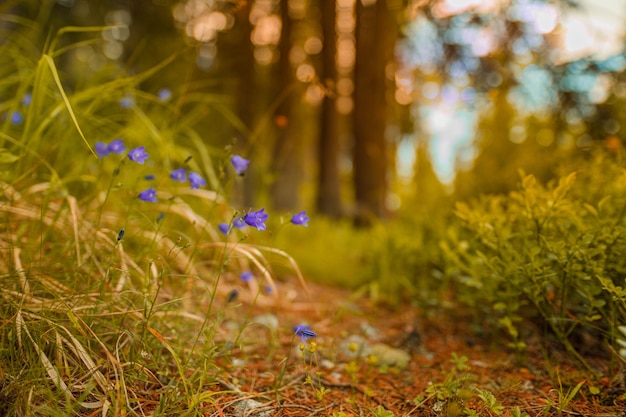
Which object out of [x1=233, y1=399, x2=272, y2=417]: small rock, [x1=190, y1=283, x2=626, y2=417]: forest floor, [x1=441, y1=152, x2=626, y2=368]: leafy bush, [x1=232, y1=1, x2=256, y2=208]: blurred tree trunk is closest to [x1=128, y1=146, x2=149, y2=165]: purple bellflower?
[x1=190, y1=283, x2=626, y2=417]: forest floor

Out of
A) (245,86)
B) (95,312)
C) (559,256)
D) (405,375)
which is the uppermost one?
(245,86)

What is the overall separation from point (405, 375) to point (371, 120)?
4205 millimetres

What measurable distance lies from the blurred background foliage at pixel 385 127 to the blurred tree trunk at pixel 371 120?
0.06 ft

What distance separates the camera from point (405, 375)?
203 cm

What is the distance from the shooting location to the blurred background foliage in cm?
208

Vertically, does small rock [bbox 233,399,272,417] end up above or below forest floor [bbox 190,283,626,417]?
below

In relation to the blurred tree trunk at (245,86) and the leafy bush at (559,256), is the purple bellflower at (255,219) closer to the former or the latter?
the leafy bush at (559,256)

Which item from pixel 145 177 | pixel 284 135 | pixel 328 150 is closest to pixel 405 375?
pixel 145 177

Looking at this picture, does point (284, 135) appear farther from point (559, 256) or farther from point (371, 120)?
point (559, 256)

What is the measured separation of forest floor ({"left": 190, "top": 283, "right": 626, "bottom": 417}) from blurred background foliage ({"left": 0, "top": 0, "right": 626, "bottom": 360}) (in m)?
0.15

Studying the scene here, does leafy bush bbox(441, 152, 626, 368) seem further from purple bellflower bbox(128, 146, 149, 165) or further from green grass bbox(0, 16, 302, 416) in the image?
purple bellflower bbox(128, 146, 149, 165)

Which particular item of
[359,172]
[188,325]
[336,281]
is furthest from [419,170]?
[188,325]

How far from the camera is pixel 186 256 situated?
268 centimetres

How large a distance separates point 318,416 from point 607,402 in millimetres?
967
